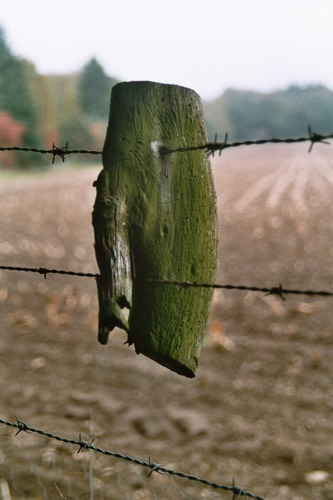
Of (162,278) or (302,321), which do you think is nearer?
(162,278)

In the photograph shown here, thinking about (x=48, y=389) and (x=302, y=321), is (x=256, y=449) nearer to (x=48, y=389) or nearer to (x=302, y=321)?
(x=48, y=389)

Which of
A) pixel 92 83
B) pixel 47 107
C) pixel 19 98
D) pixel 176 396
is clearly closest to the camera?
pixel 176 396

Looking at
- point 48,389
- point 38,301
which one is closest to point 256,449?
point 48,389

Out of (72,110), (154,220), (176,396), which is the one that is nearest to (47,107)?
(72,110)

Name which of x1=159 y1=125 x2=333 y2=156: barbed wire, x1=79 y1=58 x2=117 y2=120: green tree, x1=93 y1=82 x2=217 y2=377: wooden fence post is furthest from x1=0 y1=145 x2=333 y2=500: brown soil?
x1=79 y1=58 x2=117 y2=120: green tree

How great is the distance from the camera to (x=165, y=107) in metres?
1.55

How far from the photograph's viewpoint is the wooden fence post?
1.51 metres

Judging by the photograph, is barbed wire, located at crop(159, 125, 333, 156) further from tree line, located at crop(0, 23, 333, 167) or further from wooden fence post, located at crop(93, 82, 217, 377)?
tree line, located at crop(0, 23, 333, 167)

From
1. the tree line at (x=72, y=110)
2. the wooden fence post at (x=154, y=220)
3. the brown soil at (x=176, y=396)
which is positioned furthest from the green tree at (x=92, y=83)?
the wooden fence post at (x=154, y=220)

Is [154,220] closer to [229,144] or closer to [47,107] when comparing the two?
[229,144]

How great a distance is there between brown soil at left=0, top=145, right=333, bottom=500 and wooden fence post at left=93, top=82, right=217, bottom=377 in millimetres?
1685

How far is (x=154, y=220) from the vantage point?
1539 millimetres

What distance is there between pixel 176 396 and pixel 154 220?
3.16 m

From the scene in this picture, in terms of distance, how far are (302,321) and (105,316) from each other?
4836mm
